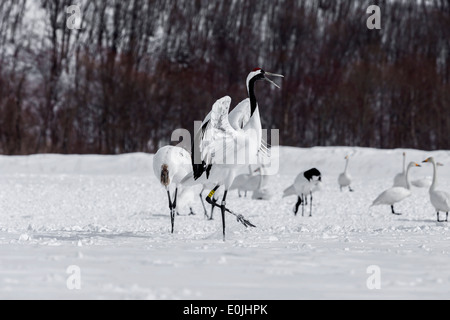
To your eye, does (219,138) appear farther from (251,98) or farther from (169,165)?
(169,165)

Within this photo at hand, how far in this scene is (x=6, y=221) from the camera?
13273 mm

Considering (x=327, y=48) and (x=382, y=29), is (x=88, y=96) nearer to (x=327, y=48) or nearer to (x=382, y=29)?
(x=327, y=48)

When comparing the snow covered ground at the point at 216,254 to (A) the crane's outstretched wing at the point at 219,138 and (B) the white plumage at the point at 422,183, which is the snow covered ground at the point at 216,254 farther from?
(B) the white plumage at the point at 422,183

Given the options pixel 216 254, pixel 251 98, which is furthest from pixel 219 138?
pixel 216 254

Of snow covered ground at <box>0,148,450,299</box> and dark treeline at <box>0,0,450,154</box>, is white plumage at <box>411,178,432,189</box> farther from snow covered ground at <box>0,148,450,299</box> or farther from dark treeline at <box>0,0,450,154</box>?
dark treeline at <box>0,0,450,154</box>

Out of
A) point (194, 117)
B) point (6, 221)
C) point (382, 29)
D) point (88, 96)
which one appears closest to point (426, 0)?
point (382, 29)

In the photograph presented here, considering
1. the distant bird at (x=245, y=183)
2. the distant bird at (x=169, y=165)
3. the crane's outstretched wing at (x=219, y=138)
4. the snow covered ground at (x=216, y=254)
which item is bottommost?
the snow covered ground at (x=216, y=254)

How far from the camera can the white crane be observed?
829 centimetres

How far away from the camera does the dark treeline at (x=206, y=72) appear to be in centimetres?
3691

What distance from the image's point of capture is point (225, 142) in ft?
28.2

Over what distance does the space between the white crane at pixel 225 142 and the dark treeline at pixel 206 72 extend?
89.9 ft

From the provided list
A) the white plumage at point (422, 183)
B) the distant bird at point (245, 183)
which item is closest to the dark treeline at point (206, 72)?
the white plumage at point (422, 183)

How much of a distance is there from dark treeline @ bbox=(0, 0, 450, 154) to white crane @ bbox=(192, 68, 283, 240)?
89.9 ft
